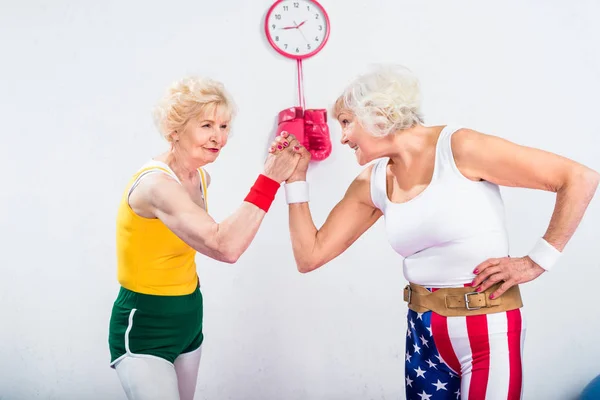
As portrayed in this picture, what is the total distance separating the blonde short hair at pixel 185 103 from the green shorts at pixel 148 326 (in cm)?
51

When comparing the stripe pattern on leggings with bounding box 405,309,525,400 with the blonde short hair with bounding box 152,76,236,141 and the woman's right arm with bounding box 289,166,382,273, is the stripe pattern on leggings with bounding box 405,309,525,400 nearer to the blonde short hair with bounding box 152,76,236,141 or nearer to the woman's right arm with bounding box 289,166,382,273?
the woman's right arm with bounding box 289,166,382,273

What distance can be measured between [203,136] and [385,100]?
0.55 metres

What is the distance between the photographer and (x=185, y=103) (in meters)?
1.71

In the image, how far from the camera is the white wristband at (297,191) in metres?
1.87

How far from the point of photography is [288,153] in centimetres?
181

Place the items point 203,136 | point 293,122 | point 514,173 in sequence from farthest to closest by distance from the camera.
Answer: point 293,122 → point 203,136 → point 514,173

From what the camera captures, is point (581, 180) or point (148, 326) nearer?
point (581, 180)

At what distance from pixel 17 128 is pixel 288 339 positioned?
162 cm

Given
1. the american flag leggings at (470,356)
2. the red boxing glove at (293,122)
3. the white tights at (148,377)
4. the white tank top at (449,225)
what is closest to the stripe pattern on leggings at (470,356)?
the american flag leggings at (470,356)

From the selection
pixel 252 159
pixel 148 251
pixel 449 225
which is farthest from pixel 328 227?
pixel 252 159

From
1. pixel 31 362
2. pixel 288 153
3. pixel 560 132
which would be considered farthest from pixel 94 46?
pixel 560 132

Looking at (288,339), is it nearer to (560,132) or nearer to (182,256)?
(182,256)

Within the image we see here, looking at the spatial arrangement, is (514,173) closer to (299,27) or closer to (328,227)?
(328,227)

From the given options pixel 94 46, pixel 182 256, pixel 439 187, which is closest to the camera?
pixel 439 187
